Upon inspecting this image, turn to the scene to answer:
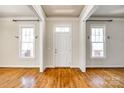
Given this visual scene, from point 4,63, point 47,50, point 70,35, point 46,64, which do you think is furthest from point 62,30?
point 4,63

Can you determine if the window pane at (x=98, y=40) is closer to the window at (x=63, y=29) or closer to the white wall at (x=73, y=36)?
the white wall at (x=73, y=36)

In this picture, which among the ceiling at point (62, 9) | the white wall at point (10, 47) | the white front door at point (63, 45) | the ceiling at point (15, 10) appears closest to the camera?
the ceiling at point (15, 10)

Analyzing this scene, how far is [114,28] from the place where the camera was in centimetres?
795

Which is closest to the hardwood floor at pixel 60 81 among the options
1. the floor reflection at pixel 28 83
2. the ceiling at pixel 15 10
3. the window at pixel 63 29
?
the floor reflection at pixel 28 83

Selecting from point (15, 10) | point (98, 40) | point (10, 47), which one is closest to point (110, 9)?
point (98, 40)

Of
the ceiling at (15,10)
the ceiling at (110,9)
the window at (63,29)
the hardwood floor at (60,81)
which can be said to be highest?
the ceiling at (110,9)

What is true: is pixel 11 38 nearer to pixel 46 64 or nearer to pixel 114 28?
pixel 46 64

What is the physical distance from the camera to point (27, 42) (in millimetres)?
7898

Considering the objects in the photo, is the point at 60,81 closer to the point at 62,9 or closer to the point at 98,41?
the point at 62,9

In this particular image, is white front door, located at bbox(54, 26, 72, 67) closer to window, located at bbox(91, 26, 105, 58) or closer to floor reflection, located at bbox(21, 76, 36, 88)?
window, located at bbox(91, 26, 105, 58)

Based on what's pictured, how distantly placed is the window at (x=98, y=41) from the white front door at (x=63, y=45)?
129 centimetres

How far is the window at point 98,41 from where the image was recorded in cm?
798

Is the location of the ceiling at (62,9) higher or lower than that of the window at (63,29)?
higher

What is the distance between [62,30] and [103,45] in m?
2.41
